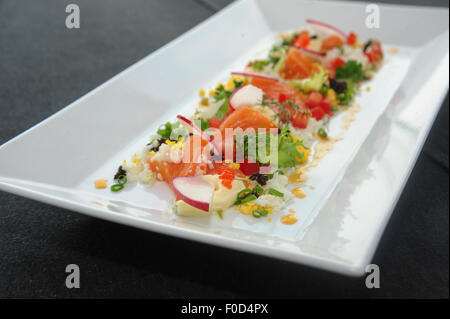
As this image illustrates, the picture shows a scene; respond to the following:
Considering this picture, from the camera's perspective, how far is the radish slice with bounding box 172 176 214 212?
2.54 m

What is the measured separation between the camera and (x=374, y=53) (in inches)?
179

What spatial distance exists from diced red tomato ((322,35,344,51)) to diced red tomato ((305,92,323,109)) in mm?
1016

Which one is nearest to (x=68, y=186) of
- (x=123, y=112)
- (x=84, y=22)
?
(x=123, y=112)

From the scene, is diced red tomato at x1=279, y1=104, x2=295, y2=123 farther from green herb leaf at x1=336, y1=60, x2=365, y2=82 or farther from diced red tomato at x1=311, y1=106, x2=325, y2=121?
green herb leaf at x1=336, y1=60, x2=365, y2=82

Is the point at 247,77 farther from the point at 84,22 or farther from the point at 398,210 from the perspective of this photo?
the point at 84,22

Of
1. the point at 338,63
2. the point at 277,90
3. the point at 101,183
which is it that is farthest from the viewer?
the point at 338,63

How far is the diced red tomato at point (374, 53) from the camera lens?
452cm

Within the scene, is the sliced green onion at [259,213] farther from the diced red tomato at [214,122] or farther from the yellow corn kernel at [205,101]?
the yellow corn kernel at [205,101]

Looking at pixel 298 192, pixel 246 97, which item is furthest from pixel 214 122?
pixel 298 192

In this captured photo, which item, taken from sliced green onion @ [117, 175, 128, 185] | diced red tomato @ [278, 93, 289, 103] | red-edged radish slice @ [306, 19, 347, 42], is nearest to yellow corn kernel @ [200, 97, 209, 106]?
diced red tomato @ [278, 93, 289, 103]

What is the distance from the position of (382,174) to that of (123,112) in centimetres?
175

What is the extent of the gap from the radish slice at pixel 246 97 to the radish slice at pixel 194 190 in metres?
0.89

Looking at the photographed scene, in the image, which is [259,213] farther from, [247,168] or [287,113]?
[287,113]

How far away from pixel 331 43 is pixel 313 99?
115 cm
